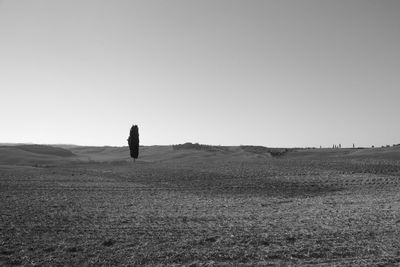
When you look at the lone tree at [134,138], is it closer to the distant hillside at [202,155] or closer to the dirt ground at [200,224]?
the distant hillside at [202,155]

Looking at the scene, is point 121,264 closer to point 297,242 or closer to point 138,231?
point 138,231

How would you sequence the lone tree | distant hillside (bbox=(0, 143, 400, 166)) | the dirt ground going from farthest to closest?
1. the lone tree
2. distant hillside (bbox=(0, 143, 400, 166))
3. the dirt ground

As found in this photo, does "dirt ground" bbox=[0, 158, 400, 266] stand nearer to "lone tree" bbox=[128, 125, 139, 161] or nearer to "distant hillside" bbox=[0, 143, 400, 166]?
"distant hillside" bbox=[0, 143, 400, 166]

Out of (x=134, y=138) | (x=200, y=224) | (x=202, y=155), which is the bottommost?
(x=200, y=224)

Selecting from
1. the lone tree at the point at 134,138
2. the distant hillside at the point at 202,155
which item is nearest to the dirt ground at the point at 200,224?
the distant hillside at the point at 202,155

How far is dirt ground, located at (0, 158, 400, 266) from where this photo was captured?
8320 mm

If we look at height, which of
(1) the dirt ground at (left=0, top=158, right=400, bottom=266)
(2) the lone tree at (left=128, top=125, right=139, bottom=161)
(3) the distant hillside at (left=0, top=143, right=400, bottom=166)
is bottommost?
(1) the dirt ground at (left=0, top=158, right=400, bottom=266)

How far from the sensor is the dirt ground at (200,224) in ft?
27.3

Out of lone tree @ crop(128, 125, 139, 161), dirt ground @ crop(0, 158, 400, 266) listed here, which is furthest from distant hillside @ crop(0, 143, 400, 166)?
dirt ground @ crop(0, 158, 400, 266)

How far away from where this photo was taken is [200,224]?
464 inches

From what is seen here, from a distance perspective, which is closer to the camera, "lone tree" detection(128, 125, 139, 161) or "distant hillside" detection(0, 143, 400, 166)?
"distant hillside" detection(0, 143, 400, 166)

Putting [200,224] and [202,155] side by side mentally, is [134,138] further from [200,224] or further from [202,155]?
[200,224]

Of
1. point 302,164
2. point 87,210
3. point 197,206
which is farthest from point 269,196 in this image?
point 302,164

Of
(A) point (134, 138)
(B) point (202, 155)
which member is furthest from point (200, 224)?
(B) point (202, 155)
